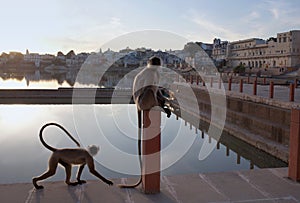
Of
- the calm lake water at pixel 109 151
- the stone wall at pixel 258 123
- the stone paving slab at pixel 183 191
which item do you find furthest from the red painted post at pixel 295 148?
the calm lake water at pixel 109 151

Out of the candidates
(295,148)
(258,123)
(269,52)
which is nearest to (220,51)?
(269,52)

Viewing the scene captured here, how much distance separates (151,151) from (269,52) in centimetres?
6283

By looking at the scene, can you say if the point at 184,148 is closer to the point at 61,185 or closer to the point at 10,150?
the point at 10,150

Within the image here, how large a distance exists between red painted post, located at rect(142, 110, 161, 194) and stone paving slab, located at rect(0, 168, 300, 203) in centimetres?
15

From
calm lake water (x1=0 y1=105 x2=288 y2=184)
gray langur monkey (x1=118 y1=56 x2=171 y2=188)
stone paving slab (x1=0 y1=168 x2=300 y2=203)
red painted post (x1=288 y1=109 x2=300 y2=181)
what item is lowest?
calm lake water (x1=0 y1=105 x2=288 y2=184)

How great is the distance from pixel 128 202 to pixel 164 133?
952 centimetres

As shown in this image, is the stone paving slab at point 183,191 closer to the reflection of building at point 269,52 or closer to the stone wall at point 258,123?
the stone wall at point 258,123

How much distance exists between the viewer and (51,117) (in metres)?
17.5

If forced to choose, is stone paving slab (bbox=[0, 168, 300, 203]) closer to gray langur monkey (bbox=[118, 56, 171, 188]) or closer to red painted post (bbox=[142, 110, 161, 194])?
red painted post (bbox=[142, 110, 161, 194])

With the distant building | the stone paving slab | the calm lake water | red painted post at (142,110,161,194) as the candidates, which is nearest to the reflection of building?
the distant building

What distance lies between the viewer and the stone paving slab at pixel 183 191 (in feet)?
12.5

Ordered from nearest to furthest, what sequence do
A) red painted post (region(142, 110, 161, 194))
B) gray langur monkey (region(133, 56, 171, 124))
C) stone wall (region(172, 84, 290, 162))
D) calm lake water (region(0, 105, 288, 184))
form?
1. gray langur monkey (region(133, 56, 171, 124))
2. red painted post (region(142, 110, 161, 194))
3. calm lake water (region(0, 105, 288, 184))
4. stone wall (region(172, 84, 290, 162))

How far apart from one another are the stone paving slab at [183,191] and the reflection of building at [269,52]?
145ft

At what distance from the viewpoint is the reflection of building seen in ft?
177
